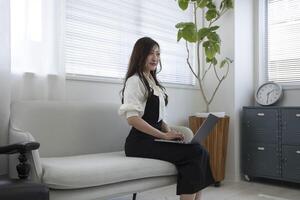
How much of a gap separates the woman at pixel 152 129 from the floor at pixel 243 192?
2.48ft

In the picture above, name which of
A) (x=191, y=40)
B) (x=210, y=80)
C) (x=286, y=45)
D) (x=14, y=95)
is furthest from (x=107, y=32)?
(x=286, y=45)

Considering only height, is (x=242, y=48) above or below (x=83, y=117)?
above

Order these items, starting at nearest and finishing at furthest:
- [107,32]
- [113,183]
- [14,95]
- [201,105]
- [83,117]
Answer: [113,183], [14,95], [83,117], [107,32], [201,105]

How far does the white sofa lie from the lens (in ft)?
5.48

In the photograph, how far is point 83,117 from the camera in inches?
A: 95.9

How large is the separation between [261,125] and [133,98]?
168cm

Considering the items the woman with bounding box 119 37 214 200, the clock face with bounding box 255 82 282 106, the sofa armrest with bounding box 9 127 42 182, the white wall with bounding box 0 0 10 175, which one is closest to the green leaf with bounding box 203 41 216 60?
the clock face with bounding box 255 82 282 106

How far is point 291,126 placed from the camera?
3160mm

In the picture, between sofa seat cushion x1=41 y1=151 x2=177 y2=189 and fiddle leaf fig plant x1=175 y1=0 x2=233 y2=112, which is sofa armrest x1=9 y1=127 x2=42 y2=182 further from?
fiddle leaf fig plant x1=175 y1=0 x2=233 y2=112

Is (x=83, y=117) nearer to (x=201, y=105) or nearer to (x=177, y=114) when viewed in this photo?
(x=177, y=114)

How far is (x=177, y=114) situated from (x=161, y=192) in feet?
2.96

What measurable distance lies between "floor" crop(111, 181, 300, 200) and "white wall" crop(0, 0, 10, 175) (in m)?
1.17

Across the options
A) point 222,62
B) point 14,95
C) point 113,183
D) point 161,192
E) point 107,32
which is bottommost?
point 161,192

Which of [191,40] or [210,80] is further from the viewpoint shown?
[210,80]
